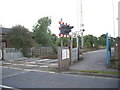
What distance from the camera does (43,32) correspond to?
25.1 metres

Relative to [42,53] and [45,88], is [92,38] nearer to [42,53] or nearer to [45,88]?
[42,53]

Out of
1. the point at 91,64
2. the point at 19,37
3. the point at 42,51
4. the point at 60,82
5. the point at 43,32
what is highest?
the point at 43,32

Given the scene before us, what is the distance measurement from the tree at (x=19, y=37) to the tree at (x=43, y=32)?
4.79 m

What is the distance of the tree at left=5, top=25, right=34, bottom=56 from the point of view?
19.4 meters

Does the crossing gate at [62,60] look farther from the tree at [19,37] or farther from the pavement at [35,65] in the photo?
the tree at [19,37]

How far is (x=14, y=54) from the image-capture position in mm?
19281

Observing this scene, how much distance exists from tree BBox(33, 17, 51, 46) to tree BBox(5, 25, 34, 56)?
15.7 ft

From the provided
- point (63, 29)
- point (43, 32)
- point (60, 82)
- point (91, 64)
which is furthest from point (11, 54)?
point (60, 82)

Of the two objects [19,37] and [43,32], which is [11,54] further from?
[43,32]

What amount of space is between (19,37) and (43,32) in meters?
6.40

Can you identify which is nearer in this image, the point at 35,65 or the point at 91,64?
the point at 91,64

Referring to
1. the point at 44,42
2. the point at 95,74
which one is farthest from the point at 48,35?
the point at 95,74

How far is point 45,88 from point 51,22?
21450 millimetres

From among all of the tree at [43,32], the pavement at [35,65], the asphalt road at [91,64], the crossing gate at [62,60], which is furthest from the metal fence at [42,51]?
the crossing gate at [62,60]
